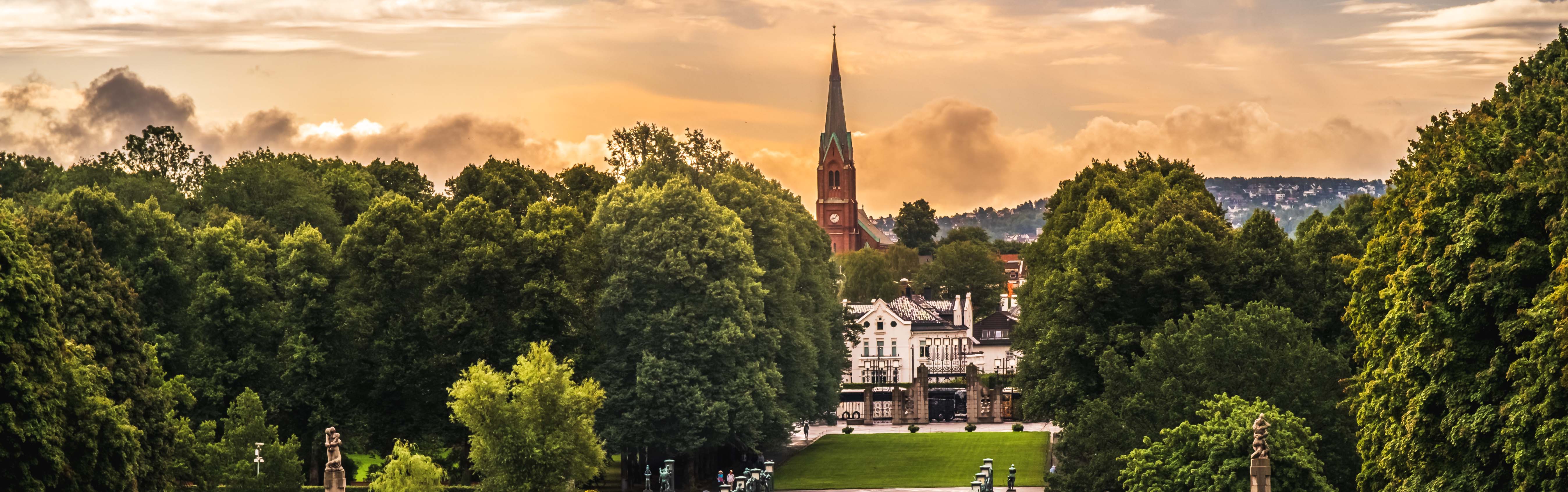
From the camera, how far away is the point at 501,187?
76.6m

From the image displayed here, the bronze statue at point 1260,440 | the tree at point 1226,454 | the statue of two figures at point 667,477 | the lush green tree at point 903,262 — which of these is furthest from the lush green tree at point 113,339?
the lush green tree at point 903,262

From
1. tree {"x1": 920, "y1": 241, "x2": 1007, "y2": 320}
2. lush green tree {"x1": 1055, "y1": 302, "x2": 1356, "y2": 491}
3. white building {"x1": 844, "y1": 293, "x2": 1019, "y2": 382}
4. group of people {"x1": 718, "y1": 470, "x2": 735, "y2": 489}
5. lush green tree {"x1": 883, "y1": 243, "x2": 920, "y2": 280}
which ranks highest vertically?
lush green tree {"x1": 883, "y1": 243, "x2": 920, "y2": 280}

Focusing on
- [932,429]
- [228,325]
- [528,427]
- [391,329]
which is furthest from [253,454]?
[932,429]

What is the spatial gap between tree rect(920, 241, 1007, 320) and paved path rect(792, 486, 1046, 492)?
90.2m

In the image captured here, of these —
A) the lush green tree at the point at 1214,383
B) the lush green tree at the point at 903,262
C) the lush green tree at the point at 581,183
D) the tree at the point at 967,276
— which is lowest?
the lush green tree at the point at 1214,383

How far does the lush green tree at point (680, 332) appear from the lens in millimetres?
61719

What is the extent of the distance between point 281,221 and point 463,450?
18.5 m

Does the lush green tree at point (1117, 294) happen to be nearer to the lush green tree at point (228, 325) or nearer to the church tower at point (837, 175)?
the lush green tree at point (228, 325)

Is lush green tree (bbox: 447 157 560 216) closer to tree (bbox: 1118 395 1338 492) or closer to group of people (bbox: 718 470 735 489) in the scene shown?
group of people (bbox: 718 470 735 489)

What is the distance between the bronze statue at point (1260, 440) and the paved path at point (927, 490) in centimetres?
2412

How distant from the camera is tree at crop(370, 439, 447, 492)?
48.0 meters

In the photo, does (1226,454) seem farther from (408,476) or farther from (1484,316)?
(408,476)

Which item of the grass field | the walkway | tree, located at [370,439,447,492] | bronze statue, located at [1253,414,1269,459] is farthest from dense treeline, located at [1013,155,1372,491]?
tree, located at [370,439,447,492]

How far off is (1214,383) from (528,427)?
17.9 metres
